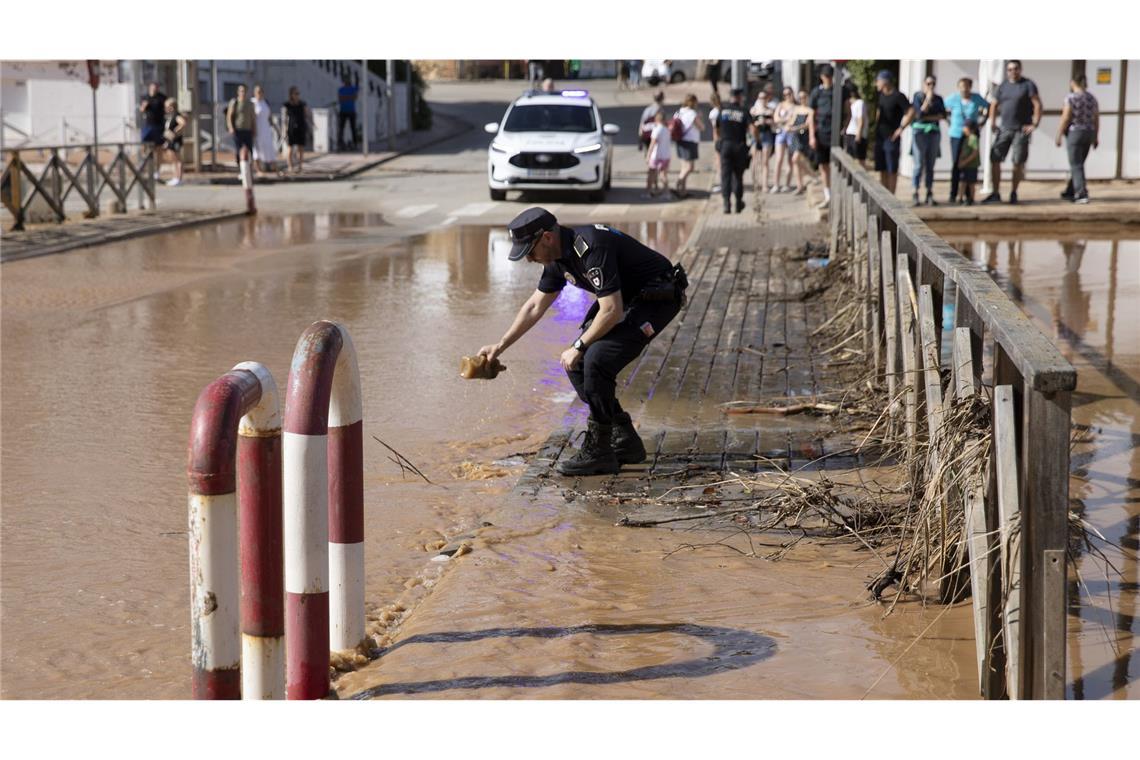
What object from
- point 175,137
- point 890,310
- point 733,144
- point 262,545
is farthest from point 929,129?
point 262,545

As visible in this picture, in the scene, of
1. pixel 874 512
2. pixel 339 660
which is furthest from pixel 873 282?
pixel 339 660

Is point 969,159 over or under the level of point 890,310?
over

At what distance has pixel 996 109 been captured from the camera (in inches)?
784

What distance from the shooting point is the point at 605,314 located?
272 inches

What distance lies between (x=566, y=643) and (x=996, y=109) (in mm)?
16839

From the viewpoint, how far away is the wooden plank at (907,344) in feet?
21.1

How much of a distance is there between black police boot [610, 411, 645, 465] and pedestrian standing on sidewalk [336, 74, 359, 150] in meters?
28.3

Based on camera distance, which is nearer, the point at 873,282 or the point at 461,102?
the point at 873,282

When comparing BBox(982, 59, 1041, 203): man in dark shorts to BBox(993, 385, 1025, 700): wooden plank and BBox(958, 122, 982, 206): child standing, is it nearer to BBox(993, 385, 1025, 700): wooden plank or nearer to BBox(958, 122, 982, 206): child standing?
BBox(958, 122, 982, 206): child standing

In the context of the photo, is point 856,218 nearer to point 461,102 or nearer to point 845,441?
point 845,441

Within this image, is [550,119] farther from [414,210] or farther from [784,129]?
[784,129]

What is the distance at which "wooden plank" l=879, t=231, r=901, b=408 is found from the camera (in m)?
7.76

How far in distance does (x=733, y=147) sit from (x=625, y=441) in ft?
45.5

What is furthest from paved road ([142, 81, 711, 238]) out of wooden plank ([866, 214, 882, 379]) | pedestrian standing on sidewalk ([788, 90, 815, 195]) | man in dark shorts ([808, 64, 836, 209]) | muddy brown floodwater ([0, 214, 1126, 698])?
wooden plank ([866, 214, 882, 379])
